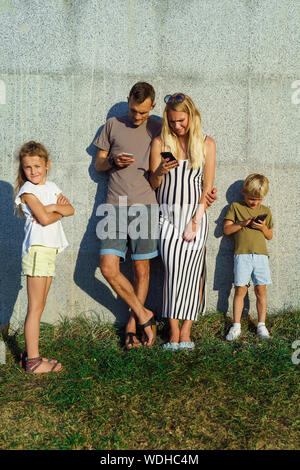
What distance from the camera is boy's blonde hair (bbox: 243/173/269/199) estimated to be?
13.7 feet

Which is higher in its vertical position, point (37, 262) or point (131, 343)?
point (37, 262)

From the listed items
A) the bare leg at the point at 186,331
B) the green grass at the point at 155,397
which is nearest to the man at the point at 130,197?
the bare leg at the point at 186,331

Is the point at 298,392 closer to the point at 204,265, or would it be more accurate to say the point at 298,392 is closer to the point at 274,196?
the point at 204,265

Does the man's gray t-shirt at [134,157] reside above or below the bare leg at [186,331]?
above

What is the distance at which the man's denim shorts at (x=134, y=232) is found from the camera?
4086 mm

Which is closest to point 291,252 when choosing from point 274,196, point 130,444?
point 274,196

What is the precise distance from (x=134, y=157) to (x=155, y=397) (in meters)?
2.04

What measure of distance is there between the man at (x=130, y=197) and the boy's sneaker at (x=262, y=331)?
3.22 feet

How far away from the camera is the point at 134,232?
13.5 ft

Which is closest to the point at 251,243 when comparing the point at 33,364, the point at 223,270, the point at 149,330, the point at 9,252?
the point at 223,270

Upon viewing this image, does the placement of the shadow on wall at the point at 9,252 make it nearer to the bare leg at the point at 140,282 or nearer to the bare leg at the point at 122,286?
the bare leg at the point at 122,286

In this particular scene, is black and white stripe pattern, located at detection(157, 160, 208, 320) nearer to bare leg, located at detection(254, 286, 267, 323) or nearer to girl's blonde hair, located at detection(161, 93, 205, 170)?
girl's blonde hair, located at detection(161, 93, 205, 170)

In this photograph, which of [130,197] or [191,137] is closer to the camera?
[191,137]

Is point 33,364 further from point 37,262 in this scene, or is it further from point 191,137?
point 191,137
